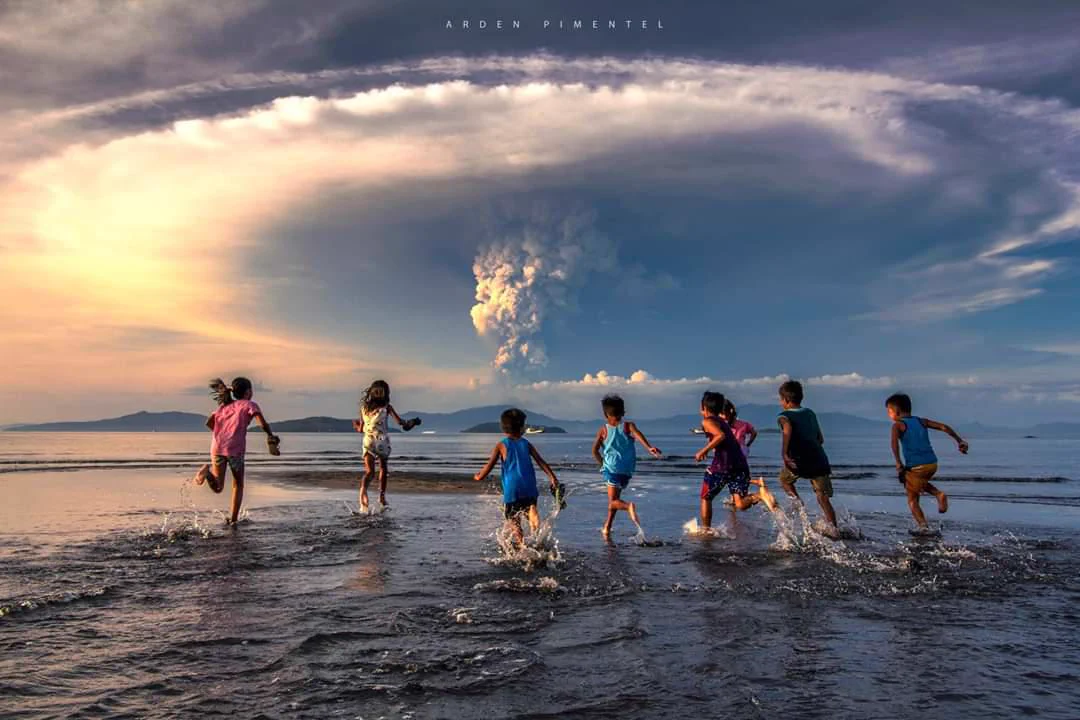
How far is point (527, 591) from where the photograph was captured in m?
7.13

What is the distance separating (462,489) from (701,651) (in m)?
15.9

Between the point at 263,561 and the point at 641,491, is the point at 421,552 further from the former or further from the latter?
the point at 641,491

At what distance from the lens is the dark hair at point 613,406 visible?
10875 millimetres

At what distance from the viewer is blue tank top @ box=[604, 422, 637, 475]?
1090 cm

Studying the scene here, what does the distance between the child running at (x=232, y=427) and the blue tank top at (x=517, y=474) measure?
5084mm

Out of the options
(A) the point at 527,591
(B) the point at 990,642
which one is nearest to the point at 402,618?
(A) the point at 527,591

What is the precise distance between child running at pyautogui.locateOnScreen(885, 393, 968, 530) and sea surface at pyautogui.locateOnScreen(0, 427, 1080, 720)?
0.72 metres

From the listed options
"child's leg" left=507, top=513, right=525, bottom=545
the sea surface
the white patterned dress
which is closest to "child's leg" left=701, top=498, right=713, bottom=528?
the sea surface

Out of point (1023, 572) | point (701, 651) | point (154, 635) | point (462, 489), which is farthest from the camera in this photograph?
point (462, 489)

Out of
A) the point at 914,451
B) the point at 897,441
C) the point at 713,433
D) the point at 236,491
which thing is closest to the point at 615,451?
the point at 713,433

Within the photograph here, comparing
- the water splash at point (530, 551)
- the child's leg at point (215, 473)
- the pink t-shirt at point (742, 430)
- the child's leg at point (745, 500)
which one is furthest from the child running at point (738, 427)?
the child's leg at point (215, 473)

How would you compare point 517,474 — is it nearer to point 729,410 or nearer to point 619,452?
point 619,452

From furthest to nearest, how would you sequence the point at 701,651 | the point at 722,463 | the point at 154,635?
1. the point at 722,463
2. the point at 154,635
3. the point at 701,651

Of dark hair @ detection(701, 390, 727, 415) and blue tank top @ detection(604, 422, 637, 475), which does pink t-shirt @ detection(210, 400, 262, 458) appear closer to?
blue tank top @ detection(604, 422, 637, 475)
